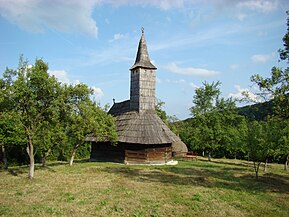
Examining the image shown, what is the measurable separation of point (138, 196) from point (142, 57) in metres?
19.7

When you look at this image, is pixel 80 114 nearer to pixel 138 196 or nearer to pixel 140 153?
→ pixel 140 153

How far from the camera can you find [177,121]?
162 feet

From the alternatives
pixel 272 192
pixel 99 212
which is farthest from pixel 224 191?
pixel 99 212

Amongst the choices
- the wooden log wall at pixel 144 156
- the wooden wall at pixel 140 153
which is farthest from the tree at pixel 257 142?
the wooden log wall at pixel 144 156

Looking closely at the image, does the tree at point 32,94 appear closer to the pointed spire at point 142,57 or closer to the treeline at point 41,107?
the treeline at point 41,107

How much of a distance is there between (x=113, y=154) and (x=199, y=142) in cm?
1233

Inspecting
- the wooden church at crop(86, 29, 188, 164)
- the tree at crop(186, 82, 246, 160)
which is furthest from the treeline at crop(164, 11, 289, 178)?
Result: the wooden church at crop(86, 29, 188, 164)

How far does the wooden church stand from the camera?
24.6 meters

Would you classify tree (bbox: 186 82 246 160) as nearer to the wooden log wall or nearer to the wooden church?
the wooden church

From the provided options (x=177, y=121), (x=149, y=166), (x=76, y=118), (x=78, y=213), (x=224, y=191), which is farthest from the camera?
(x=177, y=121)

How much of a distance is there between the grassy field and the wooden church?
668 centimetres

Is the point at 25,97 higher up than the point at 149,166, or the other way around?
the point at 25,97

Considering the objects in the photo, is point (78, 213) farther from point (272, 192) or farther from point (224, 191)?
point (272, 192)

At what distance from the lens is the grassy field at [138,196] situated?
34.0ft
